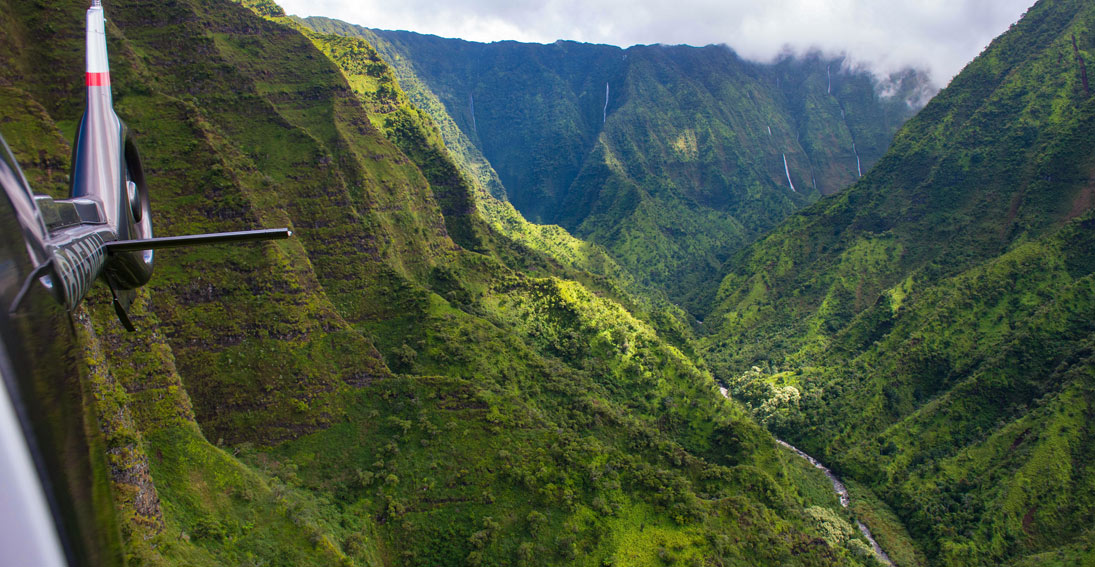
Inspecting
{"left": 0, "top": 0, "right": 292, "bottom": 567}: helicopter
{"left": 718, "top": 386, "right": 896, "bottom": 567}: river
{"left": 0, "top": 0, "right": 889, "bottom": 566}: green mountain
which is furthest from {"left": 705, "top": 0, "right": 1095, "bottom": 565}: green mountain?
{"left": 0, "top": 0, "right": 292, "bottom": 567}: helicopter

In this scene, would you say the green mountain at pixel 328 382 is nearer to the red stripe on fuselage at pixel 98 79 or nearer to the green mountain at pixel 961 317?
the red stripe on fuselage at pixel 98 79

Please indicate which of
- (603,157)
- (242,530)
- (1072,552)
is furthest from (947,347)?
(603,157)

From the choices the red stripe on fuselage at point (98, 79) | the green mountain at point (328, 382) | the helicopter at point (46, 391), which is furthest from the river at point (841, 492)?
the helicopter at point (46, 391)

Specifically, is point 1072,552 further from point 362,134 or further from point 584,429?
point 362,134

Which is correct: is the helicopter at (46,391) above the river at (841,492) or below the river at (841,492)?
above

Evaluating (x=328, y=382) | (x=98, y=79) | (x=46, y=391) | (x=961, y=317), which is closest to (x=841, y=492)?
(x=961, y=317)

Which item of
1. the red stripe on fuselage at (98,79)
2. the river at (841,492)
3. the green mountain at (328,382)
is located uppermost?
the red stripe on fuselage at (98,79)
